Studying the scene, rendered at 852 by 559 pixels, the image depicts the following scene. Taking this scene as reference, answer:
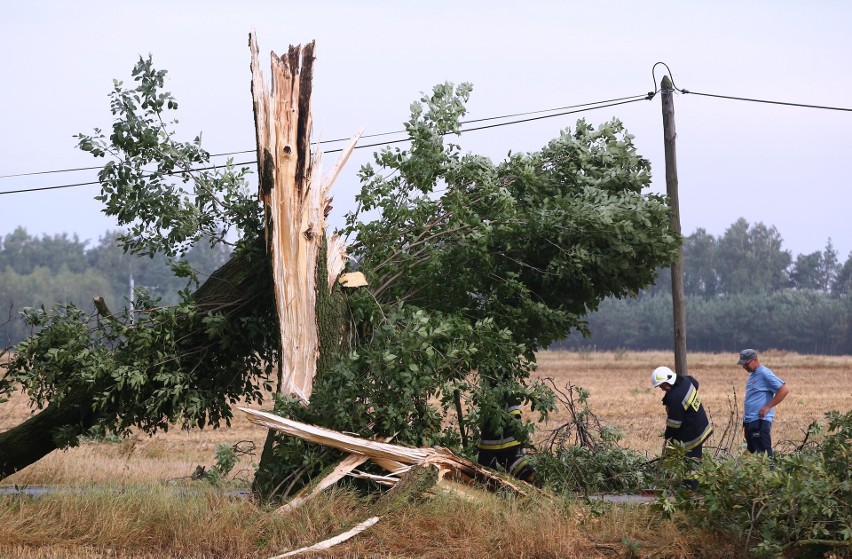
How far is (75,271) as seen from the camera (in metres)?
119

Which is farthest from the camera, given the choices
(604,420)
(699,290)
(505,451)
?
(699,290)

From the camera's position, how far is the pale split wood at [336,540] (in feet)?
28.4

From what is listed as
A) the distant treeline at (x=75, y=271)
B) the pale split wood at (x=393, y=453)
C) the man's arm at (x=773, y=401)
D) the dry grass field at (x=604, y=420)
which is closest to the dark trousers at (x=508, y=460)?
the pale split wood at (x=393, y=453)

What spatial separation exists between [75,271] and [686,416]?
116269mm

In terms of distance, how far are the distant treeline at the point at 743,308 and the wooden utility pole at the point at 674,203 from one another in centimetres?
5287

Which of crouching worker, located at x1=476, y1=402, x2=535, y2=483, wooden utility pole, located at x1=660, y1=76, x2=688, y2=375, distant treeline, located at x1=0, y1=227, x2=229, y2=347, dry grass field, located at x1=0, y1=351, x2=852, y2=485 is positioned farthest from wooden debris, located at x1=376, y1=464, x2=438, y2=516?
distant treeline, located at x1=0, y1=227, x2=229, y2=347

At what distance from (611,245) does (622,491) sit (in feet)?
8.96

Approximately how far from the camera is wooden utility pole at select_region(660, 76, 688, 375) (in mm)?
13655

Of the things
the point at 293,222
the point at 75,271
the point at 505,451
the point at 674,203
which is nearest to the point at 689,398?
the point at 505,451

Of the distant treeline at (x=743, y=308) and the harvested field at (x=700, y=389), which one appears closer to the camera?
the harvested field at (x=700, y=389)

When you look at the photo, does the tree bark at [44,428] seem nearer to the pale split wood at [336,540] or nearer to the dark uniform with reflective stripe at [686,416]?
the pale split wood at [336,540]

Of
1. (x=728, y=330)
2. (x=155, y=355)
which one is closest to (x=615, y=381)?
(x=155, y=355)

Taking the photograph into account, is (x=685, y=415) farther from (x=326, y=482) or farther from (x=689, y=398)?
(x=326, y=482)

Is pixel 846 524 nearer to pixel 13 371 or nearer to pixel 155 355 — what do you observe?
pixel 155 355
